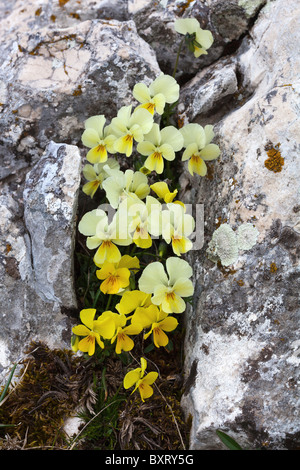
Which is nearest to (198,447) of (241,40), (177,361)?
(177,361)

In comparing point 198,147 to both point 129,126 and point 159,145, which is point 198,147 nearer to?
point 159,145

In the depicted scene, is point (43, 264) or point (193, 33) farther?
point (193, 33)

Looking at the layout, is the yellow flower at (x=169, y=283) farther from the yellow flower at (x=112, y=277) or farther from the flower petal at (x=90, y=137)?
the flower petal at (x=90, y=137)

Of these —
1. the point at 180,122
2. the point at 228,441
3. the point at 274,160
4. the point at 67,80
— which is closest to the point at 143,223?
the point at 274,160

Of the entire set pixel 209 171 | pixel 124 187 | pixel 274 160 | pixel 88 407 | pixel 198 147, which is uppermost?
pixel 274 160

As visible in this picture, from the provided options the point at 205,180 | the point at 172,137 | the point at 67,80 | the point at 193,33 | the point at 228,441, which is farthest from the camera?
the point at 67,80

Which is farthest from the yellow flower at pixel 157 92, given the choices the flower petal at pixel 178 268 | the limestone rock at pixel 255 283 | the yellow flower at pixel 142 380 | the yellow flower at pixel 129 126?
the yellow flower at pixel 142 380

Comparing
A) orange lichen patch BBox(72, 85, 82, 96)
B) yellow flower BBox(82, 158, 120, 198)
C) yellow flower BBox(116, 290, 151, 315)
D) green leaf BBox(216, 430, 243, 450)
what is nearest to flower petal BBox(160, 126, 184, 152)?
yellow flower BBox(82, 158, 120, 198)
